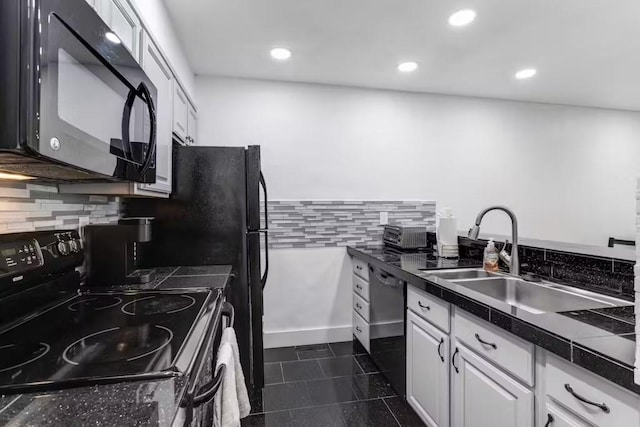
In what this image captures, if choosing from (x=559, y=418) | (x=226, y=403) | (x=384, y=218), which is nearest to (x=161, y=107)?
(x=226, y=403)

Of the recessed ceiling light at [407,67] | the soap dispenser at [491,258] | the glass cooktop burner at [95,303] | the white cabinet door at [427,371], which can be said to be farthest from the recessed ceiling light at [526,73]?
the glass cooktop burner at [95,303]

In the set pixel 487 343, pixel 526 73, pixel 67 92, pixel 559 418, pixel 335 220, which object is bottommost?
pixel 559 418

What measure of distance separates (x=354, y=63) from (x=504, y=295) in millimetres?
1994

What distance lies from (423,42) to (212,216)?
1.85 metres

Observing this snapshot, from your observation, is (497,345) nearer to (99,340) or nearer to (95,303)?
(99,340)

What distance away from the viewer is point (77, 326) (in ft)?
3.49

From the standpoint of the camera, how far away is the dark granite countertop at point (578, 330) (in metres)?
0.83

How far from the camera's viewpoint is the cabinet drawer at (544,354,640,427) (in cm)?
82

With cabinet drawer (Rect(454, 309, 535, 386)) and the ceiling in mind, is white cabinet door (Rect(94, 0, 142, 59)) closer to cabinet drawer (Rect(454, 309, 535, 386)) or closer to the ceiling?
the ceiling

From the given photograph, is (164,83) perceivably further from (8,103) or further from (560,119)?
(560,119)

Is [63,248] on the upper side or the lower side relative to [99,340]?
upper

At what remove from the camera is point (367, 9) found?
2016mm

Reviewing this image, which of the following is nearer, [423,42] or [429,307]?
[429,307]

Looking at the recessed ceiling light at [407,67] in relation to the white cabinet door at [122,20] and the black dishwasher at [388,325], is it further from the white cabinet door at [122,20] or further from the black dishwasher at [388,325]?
the white cabinet door at [122,20]
